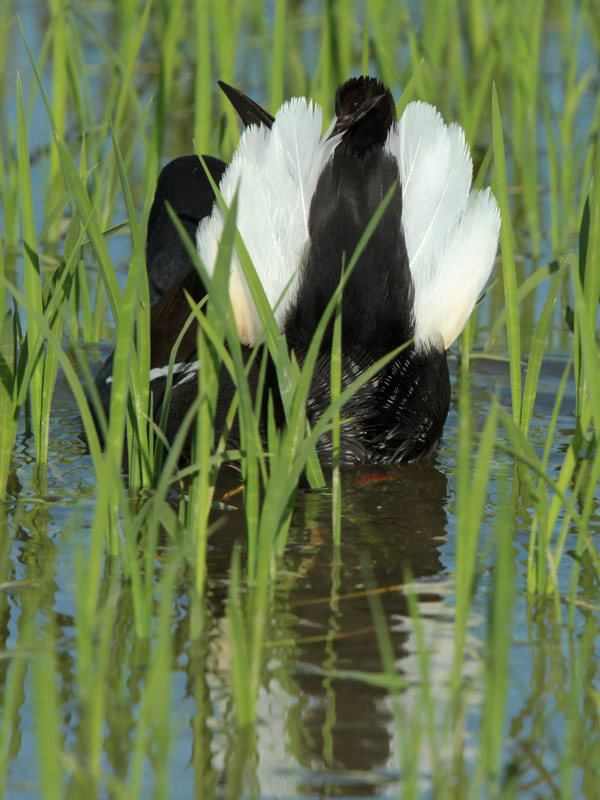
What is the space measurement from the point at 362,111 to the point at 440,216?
34 cm

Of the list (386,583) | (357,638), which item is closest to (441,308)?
(386,583)

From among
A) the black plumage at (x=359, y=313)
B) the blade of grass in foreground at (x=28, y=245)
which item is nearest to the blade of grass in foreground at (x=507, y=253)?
the black plumage at (x=359, y=313)

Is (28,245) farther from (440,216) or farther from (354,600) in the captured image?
(354,600)

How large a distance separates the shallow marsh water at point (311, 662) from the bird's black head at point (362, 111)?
88 centimetres

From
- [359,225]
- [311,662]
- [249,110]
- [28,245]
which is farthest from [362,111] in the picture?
[311,662]

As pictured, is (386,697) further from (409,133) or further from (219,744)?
(409,133)

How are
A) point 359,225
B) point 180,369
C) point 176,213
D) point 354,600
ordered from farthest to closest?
1. point 176,213
2. point 180,369
3. point 359,225
4. point 354,600

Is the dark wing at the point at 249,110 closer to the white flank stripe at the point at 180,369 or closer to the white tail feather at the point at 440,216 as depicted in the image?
the white tail feather at the point at 440,216

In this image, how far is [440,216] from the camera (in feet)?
9.14

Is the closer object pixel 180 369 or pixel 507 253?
pixel 507 253

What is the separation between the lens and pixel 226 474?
10.3 ft

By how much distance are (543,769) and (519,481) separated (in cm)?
125

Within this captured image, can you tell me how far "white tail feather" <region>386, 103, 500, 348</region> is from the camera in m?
2.73

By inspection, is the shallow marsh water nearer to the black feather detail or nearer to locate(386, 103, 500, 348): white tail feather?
locate(386, 103, 500, 348): white tail feather
